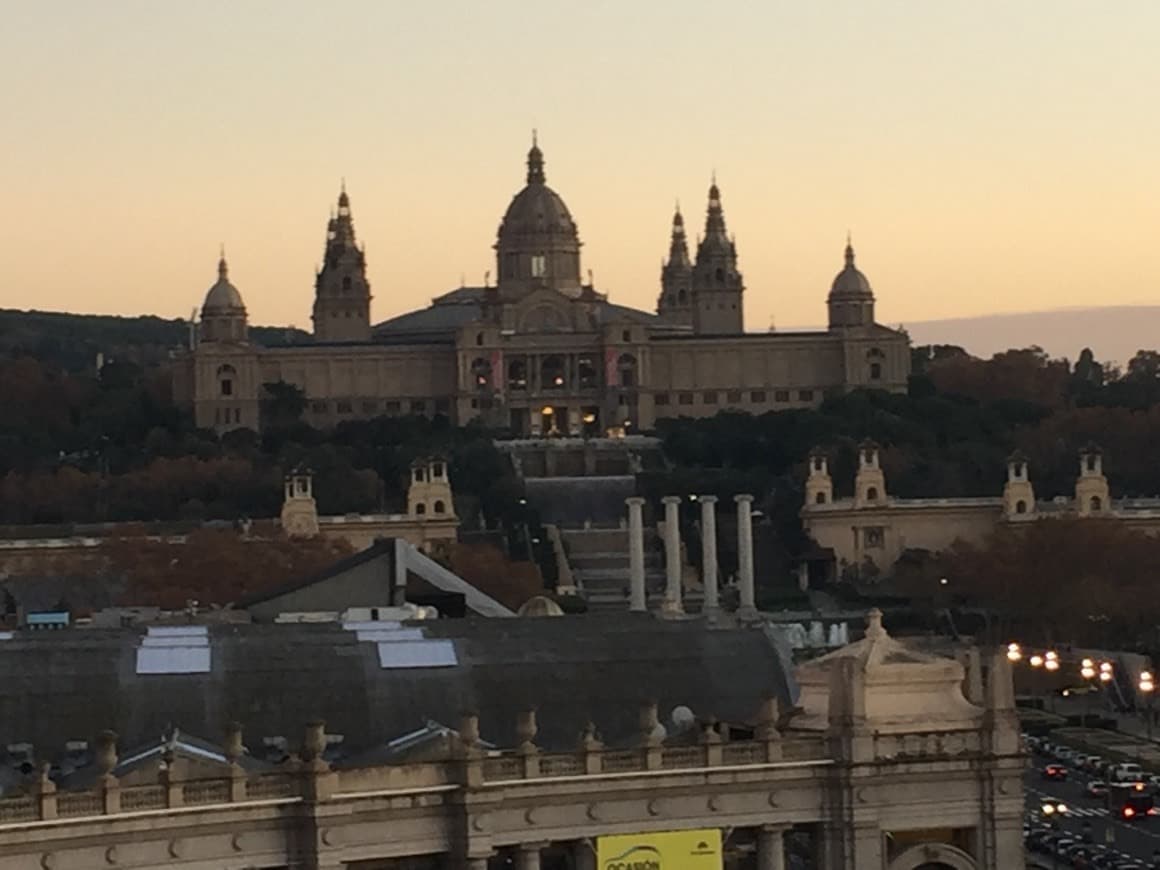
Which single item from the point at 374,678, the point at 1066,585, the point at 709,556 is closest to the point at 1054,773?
the point at 374,678

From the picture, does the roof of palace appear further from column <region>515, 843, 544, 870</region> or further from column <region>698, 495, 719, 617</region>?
column <region>698, 495, 719, 617</region>

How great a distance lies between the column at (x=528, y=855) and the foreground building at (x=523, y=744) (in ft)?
0.10

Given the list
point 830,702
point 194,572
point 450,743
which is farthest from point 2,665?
point 194,572

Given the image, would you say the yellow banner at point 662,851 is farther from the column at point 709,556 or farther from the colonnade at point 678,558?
the column at point 709,556

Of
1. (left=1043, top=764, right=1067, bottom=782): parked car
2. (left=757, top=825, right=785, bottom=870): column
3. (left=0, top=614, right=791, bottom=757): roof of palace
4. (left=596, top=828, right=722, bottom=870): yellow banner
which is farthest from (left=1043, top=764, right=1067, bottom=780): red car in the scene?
(left=596, top=828, right=722, bottom=870): yellow banner

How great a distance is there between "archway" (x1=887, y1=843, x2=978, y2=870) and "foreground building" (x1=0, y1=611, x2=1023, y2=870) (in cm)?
3

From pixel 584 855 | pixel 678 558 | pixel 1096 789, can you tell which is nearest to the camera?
pixel 584 855

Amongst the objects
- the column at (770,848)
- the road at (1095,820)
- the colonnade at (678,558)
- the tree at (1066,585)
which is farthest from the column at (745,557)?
the column at (770,848)

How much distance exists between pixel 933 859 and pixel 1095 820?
102ft

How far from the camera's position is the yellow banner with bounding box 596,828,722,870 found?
6500 cm

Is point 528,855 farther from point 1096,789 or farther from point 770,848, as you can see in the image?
point 1096,789

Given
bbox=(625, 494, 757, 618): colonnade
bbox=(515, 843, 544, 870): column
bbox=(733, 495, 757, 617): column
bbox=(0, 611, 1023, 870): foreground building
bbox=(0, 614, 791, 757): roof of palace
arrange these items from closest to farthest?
1. bbox=(0, 611, 1023, 870): foreground building
2. bbox=(515, 843, 544, 870): column
3. bbox=(0, 614, 791, 757): roof of palace
4. bbox=(625, 494, 757, 618): colonnade
5. bbox=(733, 495, 757, 617): column

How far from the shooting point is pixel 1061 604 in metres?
175

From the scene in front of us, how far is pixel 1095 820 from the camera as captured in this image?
323 feet
